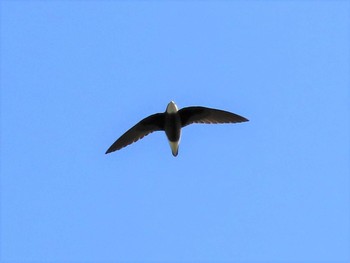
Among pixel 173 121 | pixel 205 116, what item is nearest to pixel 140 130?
pixel 173 121

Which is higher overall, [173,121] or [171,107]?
[171,107]

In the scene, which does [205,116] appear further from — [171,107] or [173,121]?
[171,107]

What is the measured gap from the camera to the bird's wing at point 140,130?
19.5 meters

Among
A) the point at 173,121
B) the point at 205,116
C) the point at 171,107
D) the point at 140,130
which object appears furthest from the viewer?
the point at 140,130

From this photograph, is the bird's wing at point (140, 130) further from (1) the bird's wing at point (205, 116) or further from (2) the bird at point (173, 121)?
(1) the bird's wing at point (205, 116)

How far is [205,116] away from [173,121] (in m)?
0.98

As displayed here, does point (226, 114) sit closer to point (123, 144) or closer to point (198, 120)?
point (198, 120)

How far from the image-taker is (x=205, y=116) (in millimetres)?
19594

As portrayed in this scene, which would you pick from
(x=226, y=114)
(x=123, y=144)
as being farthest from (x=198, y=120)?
(x=123, y=144)

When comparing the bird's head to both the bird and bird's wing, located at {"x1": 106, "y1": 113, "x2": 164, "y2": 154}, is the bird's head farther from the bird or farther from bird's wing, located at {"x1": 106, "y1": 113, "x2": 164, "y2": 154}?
bird's wing, located at {"x1": 106, "y1": 113, "x2": 164, "y2": 154}

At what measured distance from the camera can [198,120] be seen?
19594 millimetres

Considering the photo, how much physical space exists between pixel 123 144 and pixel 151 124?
89 centimetres

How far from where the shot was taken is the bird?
1894 centimetres

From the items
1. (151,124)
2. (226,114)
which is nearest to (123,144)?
(151,124)
